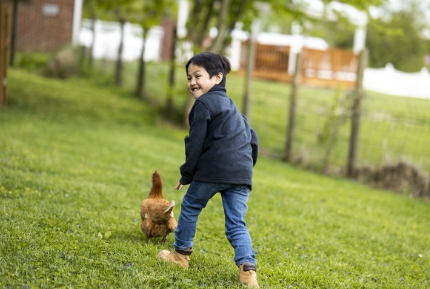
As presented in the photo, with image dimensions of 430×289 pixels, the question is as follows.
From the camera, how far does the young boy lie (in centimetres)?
386

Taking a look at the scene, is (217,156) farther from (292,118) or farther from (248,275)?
(292,118)

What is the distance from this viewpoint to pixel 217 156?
152 inches

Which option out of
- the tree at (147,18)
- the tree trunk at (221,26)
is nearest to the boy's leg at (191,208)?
the tree trunk at (221,26)

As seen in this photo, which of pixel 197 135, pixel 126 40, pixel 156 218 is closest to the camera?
pixel 197 135

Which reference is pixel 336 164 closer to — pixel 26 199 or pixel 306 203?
pixel 306 203

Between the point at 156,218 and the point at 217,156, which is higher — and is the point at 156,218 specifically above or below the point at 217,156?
below

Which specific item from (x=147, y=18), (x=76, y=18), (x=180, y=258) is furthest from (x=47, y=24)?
(x=180, y=258)

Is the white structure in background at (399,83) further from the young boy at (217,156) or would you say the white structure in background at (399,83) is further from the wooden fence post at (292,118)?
the young boy at (217,156)

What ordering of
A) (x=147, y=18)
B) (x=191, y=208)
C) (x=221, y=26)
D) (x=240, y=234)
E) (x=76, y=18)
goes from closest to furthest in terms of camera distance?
(x=240, y=234) → (x=191, y=208) → (x=221, y=26) → (x=147, y=18) → (x=76, y=18)

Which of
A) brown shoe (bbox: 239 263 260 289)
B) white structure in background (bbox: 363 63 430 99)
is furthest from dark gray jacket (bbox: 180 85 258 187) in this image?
white structure in background (bbox: 363 63 430 99)

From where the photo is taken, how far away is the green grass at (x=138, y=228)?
4.00 meters

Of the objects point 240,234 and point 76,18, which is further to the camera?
point 76,18

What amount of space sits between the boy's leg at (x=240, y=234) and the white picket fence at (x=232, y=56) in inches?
580

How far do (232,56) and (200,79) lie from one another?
19.9 m
